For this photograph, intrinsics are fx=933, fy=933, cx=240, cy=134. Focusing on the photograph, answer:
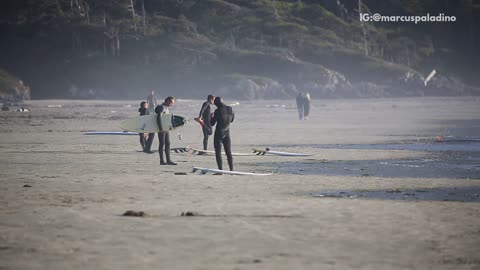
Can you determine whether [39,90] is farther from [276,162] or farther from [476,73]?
[276,162]

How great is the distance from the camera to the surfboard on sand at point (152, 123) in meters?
22.6

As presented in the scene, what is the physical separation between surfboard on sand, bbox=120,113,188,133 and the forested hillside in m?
83.5

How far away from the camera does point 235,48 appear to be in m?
140

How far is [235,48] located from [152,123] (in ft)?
382

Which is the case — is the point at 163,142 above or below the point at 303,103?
below

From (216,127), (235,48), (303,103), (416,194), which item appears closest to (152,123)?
(216,127)

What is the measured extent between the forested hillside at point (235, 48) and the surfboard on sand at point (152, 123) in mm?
83492

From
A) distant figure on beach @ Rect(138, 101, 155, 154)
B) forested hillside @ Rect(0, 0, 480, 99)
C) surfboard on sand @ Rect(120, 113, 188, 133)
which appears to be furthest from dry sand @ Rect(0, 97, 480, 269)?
forested hillside @ Rect(0, 0, 480, 99)

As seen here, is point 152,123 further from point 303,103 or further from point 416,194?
point 303,103

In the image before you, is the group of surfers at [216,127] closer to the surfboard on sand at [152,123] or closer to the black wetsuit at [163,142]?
the black wetsuit at [163,142]

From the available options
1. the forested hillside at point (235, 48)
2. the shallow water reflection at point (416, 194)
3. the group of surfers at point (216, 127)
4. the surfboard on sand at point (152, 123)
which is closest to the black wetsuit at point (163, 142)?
the group of surfers at point (216, 127)

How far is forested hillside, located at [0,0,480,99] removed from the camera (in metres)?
119

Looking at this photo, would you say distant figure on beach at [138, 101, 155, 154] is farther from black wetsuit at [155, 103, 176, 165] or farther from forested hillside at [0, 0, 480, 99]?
forested hillside at [0, 0, 480, 99]

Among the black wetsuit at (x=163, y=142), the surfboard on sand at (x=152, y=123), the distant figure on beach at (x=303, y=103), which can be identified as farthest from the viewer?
the distant figure on beach at (x=303, y=103)
